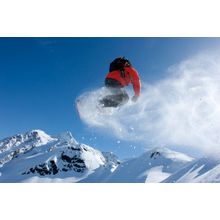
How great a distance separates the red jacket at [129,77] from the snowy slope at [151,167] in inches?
3288

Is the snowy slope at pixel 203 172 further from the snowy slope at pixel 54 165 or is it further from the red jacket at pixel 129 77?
the snowy slope at pixel 54 165

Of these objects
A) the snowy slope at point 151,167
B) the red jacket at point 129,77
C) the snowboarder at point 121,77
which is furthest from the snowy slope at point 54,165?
the red jacket at point 129,77

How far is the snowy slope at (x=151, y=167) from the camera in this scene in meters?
95.7

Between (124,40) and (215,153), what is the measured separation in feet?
113

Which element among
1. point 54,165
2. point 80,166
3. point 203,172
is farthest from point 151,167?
point 203,172

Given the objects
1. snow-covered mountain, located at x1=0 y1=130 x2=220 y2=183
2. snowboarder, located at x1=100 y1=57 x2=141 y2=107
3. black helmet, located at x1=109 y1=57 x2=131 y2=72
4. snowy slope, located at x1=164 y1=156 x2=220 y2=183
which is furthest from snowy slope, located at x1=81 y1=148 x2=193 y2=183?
black helmet, located at x1=109 y1=57 x2=131 y2=72

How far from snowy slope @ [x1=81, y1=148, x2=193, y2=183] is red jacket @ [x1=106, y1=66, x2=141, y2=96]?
83.5m

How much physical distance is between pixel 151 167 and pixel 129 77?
319ft

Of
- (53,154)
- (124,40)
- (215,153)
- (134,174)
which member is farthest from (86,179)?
(124,40)

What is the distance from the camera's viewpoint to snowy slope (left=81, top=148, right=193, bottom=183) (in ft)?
314

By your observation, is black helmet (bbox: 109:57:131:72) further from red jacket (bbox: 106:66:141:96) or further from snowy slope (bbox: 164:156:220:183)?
snowy slope (bbox: 164:156:220:183)
